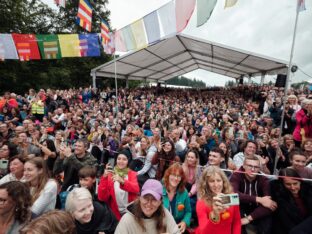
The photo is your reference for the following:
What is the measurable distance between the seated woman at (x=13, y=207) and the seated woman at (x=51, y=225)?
836mm

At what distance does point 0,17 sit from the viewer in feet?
59.7

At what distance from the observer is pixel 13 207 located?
1.86 m

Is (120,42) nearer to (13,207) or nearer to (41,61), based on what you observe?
(13,207)

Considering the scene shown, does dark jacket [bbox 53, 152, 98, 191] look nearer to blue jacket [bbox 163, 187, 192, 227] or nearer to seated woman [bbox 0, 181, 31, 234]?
seated woman [bbox 0, 181, 31, 234]

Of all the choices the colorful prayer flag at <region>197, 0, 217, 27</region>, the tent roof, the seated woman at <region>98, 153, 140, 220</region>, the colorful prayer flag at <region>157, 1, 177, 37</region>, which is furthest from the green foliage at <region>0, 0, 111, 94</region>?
the seated woman at <region>98, 153, 140, 220</region>

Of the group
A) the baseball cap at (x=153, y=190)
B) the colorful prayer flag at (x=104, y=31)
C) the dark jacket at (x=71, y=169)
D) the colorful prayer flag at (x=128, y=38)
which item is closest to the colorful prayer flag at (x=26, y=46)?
the colorful prayer flag at (x=104, y=31)

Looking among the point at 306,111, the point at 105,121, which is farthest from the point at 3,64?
the point at 306,111

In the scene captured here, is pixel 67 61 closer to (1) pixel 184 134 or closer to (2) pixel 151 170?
(1) pixel 184 134

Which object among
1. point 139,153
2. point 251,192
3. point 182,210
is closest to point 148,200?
point 182,210

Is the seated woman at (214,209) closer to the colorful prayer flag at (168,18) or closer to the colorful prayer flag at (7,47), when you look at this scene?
the colorful prayer flag at (168,18)

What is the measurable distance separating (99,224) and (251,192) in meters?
1.87

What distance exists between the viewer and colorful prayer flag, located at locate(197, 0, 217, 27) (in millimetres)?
4590

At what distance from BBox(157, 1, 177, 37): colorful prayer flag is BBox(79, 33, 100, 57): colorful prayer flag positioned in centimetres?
477

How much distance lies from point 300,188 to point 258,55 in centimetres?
1180
